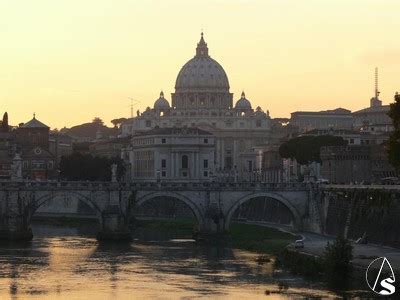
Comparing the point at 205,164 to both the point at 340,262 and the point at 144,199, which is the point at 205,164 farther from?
the point at 340,262

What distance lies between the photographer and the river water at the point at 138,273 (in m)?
72.0

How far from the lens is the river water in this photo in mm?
72000

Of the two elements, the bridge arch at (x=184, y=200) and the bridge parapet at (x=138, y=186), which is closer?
the bridge parapet at (x=138, y=186)

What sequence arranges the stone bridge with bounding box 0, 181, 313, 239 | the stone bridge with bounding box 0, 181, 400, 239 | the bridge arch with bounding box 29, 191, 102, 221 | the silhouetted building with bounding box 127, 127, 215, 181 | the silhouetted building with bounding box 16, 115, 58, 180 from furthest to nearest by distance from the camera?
the silhouetted building with bounding box 127, 127, 215, 181, the silhouetted building with bounding box 16, 115, 58, 180, the bridge arch with bounding box 29, 191, 102, 221, the stone bridge with bounding box 0, 181, 313, 239, the stone bridge with bounding box 0, 181, 400, 239

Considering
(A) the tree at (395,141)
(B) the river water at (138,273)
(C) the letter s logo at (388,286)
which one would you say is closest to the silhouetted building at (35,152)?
(B) the river water at (138,273)

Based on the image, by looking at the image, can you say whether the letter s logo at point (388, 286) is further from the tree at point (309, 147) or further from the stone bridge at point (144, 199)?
the tree at point (309, 147)

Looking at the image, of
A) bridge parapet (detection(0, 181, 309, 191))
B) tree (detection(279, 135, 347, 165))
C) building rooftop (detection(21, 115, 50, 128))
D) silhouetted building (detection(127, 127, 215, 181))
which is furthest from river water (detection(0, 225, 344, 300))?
building rooftop (detection(21, 115, 50, 128))

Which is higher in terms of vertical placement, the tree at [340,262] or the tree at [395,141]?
the tree at [395,141]

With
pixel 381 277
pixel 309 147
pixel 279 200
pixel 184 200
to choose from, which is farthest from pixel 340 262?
pixel 309 147

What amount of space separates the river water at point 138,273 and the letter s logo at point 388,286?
243 centimetres

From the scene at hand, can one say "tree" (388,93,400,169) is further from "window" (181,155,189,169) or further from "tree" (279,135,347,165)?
"window" (181,155,189,169)

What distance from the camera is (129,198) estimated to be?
363 ft

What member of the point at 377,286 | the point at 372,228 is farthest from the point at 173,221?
the point at 377,286

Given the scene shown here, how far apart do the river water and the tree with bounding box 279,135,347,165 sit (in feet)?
137
